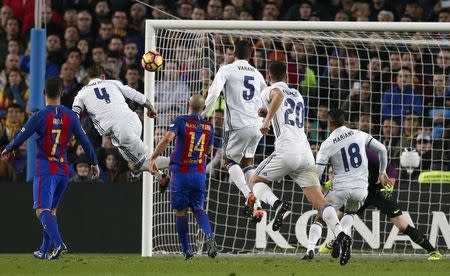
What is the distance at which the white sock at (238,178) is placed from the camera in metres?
14.2

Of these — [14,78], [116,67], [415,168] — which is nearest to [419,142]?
[415,168]

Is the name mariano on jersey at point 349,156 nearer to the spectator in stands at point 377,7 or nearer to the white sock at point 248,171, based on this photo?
the white sock at point 248,171

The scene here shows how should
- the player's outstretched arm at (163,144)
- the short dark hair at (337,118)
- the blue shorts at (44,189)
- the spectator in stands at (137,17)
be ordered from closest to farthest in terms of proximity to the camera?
1. the blue shorts at (44,189)
2. the player's outstretched arm at (163,144)
3. the short dark hair at (337,118)
4. the spectator in stands at (137,17)

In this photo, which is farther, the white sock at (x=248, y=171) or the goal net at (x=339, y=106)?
the goal net at (x=339, y=106)

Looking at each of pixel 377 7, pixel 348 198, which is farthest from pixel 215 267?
pixel 377 7

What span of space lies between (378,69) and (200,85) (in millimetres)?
2443

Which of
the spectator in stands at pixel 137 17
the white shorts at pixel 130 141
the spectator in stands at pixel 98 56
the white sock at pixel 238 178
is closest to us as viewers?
the white sock at pixel 238 178

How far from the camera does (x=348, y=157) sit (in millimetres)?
14031

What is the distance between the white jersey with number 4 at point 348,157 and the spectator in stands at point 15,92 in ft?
20.8

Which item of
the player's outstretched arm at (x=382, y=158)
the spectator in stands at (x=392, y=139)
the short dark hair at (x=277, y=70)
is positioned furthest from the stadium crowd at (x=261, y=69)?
the short dark hair at (x=277, y=70)

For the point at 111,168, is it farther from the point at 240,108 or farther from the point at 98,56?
the point at 240,108

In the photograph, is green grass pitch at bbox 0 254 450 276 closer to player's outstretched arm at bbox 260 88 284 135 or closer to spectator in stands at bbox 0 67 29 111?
player's outstretched arm at bbox 260 88 284 135

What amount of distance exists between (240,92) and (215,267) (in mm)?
2685

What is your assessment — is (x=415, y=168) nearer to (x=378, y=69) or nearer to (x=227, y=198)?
(x=378, y=69)
